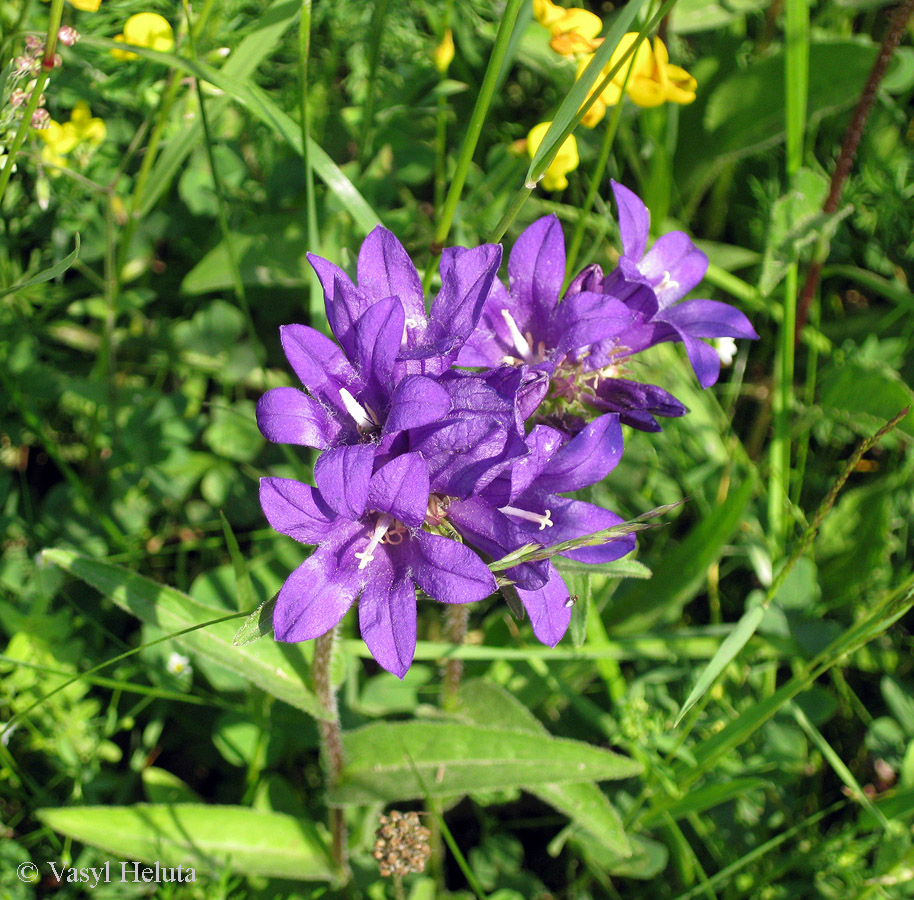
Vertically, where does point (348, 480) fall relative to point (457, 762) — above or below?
above

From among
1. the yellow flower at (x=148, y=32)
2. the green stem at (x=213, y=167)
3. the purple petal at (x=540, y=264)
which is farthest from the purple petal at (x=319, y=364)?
the yellow flower at (x=148, y=32)

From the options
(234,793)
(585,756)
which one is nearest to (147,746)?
(234,793)

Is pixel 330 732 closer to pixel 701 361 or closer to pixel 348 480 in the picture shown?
pixel 348 480

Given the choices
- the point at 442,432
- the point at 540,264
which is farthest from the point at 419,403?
the point at 540,264

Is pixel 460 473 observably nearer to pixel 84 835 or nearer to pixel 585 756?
pixel 585 756

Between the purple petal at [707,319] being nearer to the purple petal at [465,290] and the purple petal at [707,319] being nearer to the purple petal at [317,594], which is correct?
the purple petal at [465,290]

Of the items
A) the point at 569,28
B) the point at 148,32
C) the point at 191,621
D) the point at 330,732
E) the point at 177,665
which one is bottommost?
the point at 330,732

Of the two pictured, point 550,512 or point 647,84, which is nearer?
point 550,512
